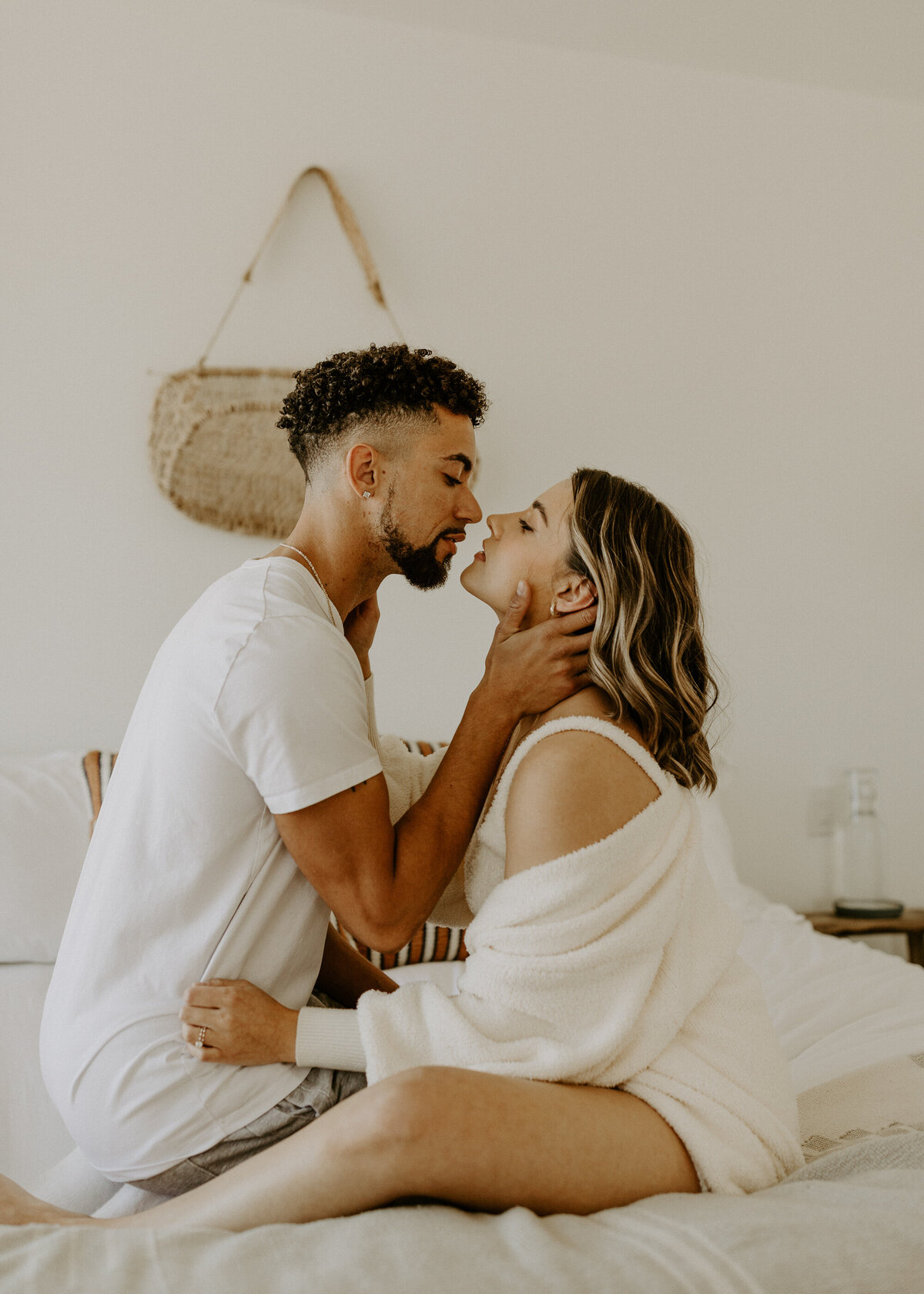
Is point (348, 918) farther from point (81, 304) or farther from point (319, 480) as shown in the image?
point (81, 304)

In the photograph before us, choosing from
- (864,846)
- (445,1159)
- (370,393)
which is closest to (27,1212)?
(445,1159)

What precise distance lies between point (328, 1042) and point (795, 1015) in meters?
0.99

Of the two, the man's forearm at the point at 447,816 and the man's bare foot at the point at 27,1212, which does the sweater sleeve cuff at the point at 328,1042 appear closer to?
the man's forearm at the point at 447,816

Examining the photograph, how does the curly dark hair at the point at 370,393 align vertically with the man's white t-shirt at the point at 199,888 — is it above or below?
above

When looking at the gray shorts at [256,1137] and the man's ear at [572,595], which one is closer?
the gray shorts at [256,1137]

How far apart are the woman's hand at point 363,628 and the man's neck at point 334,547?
11 centimetres

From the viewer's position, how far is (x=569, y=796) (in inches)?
45.6

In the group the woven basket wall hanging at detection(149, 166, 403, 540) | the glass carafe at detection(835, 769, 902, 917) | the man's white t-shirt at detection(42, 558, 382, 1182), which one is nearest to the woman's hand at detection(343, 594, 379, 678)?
the man's white t-shirt at detection(42, 558, 382, 1182)

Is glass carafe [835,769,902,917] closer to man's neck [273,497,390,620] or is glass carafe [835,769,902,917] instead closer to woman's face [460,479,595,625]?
woman's face [460,479,595,625]

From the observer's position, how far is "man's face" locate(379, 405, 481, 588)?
4.83 ft

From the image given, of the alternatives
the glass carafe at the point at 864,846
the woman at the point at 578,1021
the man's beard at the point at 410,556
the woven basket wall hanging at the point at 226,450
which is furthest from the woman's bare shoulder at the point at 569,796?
the glass carafe at the point at 864,846

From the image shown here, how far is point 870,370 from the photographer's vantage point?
3.02 meters

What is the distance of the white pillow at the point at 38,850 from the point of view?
74.5 inches

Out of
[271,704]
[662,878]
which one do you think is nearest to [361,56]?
[271,704]
